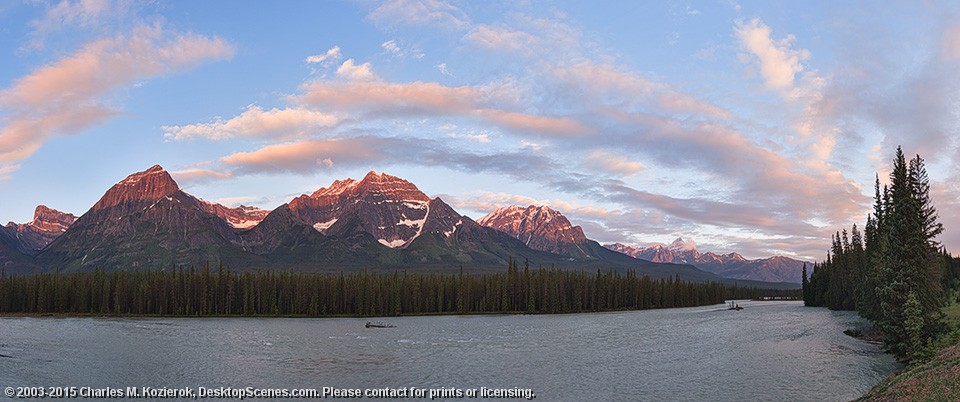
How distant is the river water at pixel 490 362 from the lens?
59375 mm

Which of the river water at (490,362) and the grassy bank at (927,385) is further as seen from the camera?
the river water at (490,362)

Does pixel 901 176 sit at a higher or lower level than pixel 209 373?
higher

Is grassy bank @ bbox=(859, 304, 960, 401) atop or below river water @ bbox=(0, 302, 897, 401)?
atop

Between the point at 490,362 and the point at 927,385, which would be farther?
the point at 490,362

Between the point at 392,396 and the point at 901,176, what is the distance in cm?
6143

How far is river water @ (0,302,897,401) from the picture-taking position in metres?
59.4

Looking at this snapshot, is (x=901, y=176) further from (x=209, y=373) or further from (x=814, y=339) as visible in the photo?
(x=209, y=373)

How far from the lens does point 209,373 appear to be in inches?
2677

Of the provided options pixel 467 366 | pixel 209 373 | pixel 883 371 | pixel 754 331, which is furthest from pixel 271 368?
pixel 754 331

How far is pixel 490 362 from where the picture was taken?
75.9m

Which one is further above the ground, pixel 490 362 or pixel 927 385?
pixel 927 385

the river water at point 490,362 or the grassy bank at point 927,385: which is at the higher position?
the grassy bank at point 927,385

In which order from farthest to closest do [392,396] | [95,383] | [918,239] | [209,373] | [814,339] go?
1. [814,339]
2. [918,239]
3. [209,373]
4. [95,383]
5. [392,396]

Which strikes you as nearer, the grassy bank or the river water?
the grassy bank
